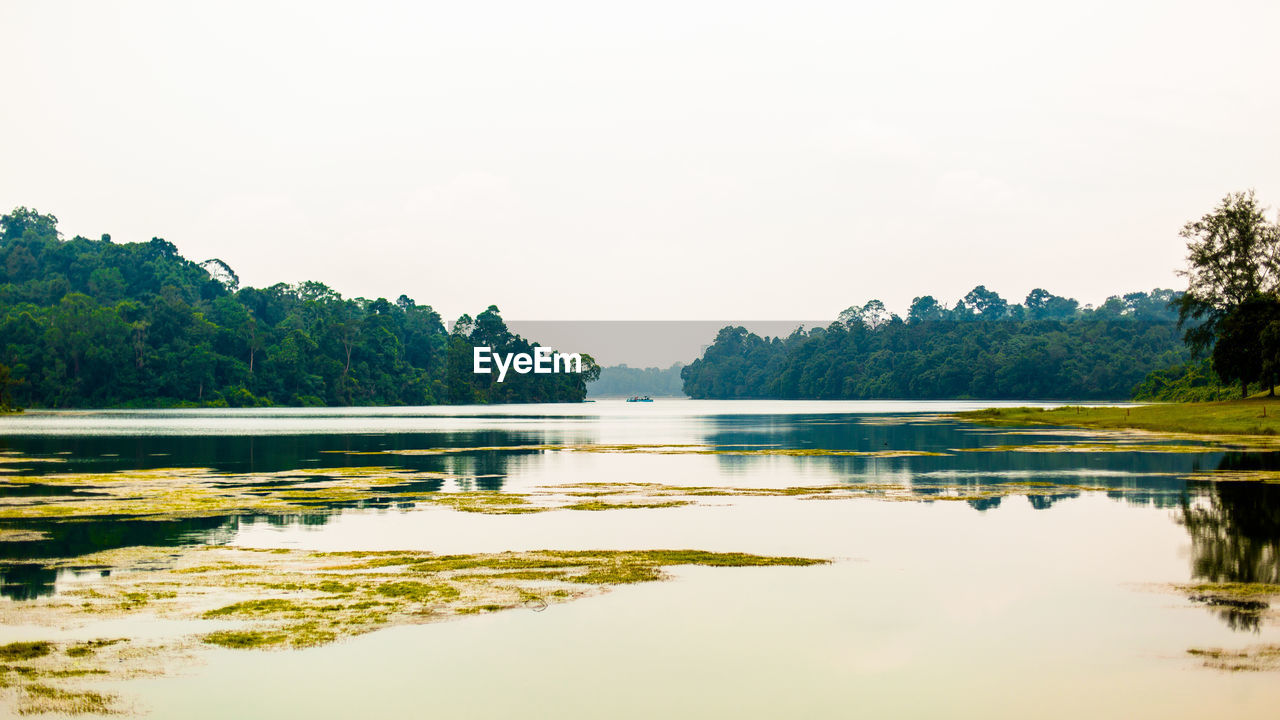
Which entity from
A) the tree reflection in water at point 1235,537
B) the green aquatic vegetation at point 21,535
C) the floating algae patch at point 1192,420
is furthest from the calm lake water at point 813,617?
the floating algae patch at point 1192,420

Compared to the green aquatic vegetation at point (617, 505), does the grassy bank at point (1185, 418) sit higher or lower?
higher

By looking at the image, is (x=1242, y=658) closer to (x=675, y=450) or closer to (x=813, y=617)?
(x=813, y=617)

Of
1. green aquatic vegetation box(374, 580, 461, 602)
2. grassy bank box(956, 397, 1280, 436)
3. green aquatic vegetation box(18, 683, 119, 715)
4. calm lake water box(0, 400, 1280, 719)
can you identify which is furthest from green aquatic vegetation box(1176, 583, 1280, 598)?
grassy bank box(956, 397, 1280, 436)

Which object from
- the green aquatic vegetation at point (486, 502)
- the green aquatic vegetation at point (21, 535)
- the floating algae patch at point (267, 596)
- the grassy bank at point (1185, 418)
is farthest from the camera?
the grassy bank at point (1185, 418)

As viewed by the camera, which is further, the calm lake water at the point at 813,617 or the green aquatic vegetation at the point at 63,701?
the calm lake water at the point at 813,617

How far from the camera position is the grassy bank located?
62.3 metres

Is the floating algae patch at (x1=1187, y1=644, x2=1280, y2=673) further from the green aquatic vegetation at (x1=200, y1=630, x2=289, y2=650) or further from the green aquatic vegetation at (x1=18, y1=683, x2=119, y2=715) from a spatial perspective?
the green aquatic vegetation at (x1=18, y1=683, x2=119, y2=715)

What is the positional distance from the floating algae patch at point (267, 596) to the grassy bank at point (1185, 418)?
5233 centimetres

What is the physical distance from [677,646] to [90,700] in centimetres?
640

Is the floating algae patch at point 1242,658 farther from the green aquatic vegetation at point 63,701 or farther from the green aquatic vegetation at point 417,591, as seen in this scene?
the green aquatic vegetation at point 63,701

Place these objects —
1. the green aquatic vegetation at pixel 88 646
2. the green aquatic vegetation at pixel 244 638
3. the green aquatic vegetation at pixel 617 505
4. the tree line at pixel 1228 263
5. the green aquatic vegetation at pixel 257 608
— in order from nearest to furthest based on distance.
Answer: the green aquatic vegetation at pixel 88 646 → the green aquatic vegetation at pixel 244 638 → the green aquatic vegetation at pixel 257 608 → the green aquatic vegetation at pixel 617 505 → the tree line at pixel 1228 263

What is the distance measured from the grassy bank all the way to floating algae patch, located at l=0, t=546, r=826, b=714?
5233cm

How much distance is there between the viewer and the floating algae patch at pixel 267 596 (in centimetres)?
1209

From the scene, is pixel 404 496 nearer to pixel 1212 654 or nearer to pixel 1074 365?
pixel 1212 654
